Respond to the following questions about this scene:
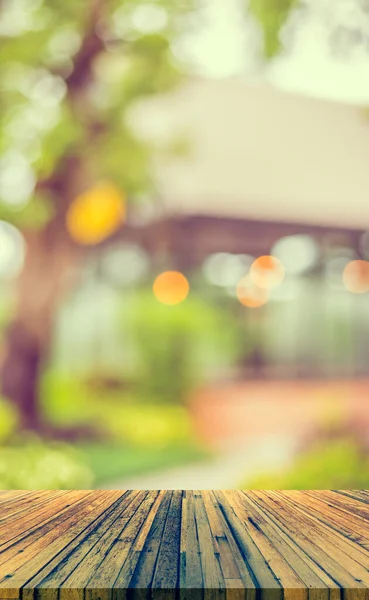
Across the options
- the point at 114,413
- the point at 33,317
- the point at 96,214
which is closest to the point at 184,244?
the point at 96,214

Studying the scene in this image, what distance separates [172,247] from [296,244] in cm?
190

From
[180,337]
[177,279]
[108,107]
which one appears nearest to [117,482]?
[180,337]

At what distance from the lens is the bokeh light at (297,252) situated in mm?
10203

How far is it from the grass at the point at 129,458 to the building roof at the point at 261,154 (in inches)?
124

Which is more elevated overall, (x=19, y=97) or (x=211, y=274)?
(x=19, y=97)

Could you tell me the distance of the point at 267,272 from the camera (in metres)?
10.2

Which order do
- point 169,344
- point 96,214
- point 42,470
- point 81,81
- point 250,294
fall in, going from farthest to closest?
point 250,294 < point 169,344 < point 96,214 < point 81,81 < point 42,470

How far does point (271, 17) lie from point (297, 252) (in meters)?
4.17

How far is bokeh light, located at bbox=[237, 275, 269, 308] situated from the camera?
33.2 ft

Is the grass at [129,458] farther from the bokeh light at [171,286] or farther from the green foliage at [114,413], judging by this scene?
the bokeh light at [171,286]

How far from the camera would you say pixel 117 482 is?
7102 millimetres

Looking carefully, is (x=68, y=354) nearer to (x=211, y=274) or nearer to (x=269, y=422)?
(x=211, y=274)

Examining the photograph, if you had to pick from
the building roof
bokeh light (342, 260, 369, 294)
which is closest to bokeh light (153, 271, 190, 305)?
the building roof

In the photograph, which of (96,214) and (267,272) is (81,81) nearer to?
(96,214)
